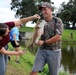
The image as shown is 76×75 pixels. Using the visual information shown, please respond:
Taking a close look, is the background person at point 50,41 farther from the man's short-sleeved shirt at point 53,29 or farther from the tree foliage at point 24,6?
the tree foliage at point 24,6

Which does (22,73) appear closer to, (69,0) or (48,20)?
(48,20)

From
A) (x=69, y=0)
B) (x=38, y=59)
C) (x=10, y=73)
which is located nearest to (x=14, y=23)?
(x=38, y=59)

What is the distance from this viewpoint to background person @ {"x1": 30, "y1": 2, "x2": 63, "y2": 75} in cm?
639

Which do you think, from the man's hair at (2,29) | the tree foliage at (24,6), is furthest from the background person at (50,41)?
the tree foliage at (24,6)

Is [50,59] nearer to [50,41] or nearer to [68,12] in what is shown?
[50,41]

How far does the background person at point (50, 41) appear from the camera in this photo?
21.0 feet

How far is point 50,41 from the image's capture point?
6.37 m

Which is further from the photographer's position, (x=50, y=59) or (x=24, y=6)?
(x=24, y=6)

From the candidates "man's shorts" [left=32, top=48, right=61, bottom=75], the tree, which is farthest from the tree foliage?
"man's shorts" [left=32, top=48, right=61, bottom=75]

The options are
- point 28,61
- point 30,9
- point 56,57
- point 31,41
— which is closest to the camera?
point 31,41

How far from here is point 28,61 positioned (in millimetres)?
12742

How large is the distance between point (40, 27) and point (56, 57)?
81cm

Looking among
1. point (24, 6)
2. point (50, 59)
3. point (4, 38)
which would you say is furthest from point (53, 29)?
point (24, 6)

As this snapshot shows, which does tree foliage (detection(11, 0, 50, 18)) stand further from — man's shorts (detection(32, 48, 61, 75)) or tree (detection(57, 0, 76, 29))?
man's shorts (detection(32, 48, 61, 75))
